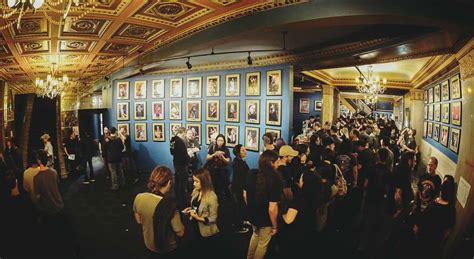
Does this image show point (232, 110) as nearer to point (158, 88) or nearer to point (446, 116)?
point (158, 88)

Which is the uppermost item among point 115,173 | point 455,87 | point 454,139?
point 455,87

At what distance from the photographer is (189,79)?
9.08 m

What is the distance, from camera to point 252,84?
7781mm

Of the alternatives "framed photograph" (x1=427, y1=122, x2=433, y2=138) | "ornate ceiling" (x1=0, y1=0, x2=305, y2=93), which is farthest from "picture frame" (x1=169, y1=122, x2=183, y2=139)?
"framed photograph" (x1=427, y1=122, x2=433, y2=138)

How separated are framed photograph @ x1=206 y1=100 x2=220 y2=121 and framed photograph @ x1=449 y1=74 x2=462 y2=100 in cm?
584

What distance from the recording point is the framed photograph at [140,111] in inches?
387

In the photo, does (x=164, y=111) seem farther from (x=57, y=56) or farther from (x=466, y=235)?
(x=466, y=235)

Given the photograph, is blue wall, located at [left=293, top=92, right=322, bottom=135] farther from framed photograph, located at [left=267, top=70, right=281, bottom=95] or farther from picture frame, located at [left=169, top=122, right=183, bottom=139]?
framed photograph, located at [left=267, top=70, right=281, bottom=95]

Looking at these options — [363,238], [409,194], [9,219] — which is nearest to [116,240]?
[9,219]

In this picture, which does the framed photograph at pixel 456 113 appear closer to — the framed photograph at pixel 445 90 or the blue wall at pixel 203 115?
the framed photograph at pixel 445 90

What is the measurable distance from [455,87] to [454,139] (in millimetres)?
1159

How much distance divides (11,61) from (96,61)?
2080 millimetres

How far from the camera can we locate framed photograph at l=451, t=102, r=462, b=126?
596cm

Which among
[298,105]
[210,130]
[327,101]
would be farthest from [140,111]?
[298,105]
